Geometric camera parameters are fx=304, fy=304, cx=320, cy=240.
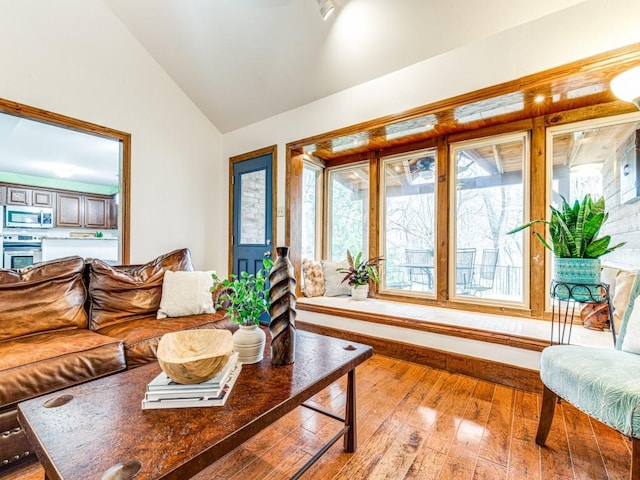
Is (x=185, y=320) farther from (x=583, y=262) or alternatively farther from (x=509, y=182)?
(x=509, y=182)

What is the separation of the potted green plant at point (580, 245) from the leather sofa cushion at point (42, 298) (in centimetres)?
295

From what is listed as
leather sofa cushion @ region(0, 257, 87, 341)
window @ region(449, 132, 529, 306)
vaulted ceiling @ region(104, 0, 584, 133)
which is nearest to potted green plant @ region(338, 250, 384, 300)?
window @ region(449, 132, 529, 306)

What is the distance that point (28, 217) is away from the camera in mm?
5691

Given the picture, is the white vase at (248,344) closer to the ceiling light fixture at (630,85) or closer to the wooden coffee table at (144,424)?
the wooden coffee table at (144,424)

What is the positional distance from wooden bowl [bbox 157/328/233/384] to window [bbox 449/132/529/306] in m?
2.67

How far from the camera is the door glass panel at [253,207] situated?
364 cm

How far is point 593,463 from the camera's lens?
1.39 metres

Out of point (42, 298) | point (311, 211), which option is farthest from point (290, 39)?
point (42, 298)

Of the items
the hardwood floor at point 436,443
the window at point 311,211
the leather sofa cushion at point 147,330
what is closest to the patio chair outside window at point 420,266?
the window at point 311,211

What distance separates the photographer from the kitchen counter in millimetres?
4672

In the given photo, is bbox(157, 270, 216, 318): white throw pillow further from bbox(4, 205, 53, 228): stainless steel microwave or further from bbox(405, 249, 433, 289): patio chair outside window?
bbox(4, 205, 53, 228): stainless steel microwave

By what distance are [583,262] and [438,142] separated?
204 centimetres

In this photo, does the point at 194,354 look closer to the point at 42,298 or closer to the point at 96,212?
the point at 42,298

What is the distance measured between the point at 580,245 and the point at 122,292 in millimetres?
3049
